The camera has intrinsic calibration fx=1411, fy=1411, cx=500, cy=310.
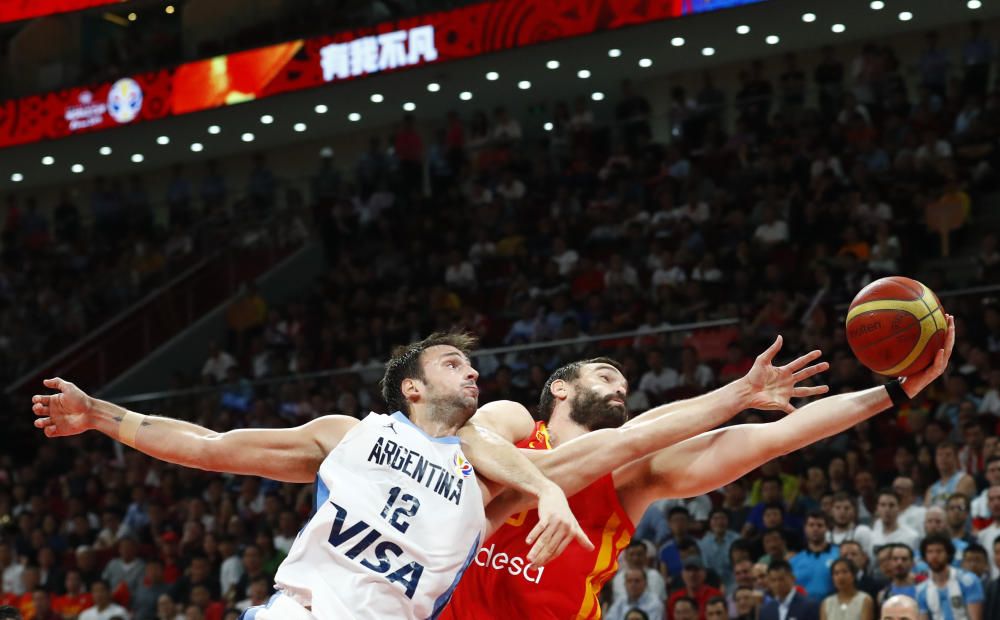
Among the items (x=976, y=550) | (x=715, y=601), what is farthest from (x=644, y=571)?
(x=976, y=550)

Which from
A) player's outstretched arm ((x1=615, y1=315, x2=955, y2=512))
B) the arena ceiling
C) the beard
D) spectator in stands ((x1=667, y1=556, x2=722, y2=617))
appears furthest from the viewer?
the arena ceiling

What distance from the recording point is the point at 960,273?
1500 cm

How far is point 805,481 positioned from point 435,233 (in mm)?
8932

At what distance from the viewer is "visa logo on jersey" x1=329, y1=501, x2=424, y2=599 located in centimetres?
510

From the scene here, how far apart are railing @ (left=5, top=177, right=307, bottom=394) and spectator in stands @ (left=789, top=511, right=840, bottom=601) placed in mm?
12695

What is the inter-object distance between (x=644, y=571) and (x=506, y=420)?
574 cm

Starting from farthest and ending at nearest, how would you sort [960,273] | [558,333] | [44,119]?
[44,119] < [558,333] < [960,273]

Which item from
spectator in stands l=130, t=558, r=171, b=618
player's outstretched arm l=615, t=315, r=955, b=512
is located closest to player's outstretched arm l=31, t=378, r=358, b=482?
player's outstretched arm l=615, t=315, r=955, b=512

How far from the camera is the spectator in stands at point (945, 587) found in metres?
9.96

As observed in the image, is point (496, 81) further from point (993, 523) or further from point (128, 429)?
point (128, 429)

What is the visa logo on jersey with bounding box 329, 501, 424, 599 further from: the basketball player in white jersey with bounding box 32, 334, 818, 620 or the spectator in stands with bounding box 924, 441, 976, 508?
the spectator in stands with bounding box 924, 441, 976, 508

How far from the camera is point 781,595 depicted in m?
10.7

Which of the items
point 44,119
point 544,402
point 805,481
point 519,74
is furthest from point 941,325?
point 44,119

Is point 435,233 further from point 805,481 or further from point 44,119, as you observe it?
point 805,481
